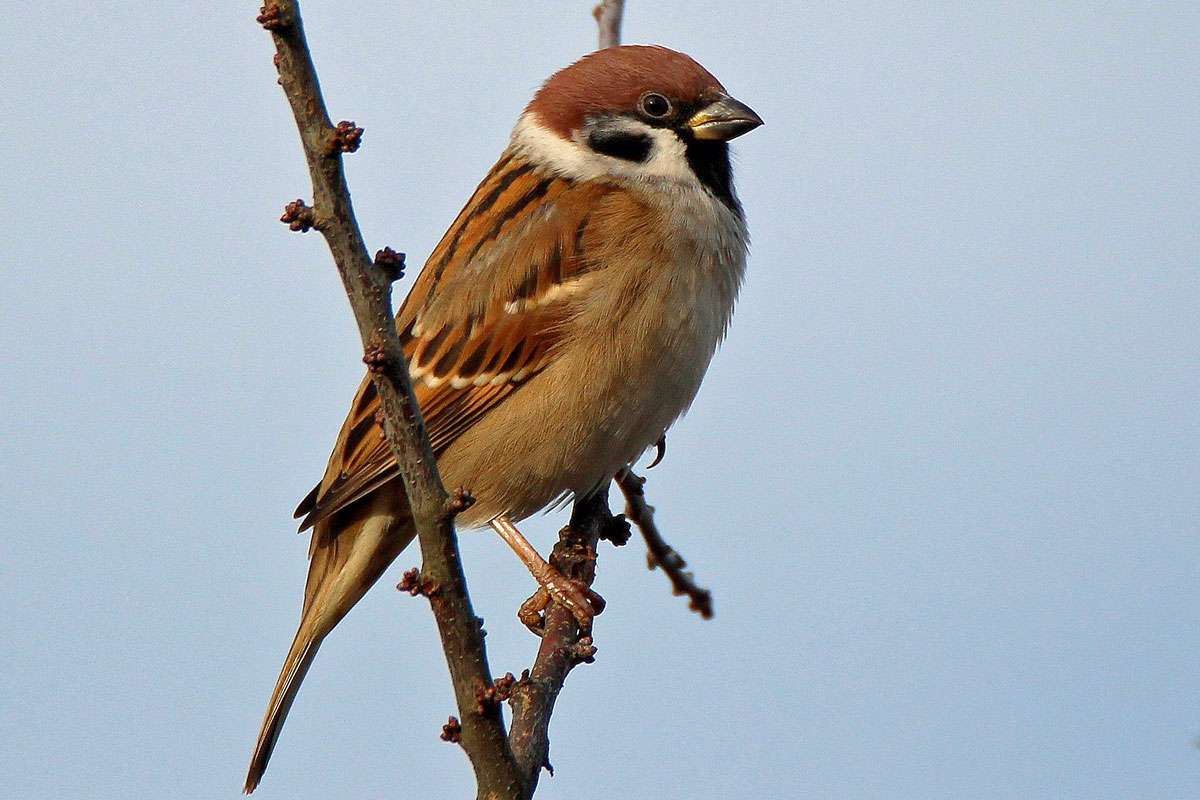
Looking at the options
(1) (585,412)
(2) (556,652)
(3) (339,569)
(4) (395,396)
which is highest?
(1) (585,412)

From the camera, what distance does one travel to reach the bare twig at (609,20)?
5398 millimetres

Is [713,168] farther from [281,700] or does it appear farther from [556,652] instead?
[281,700]

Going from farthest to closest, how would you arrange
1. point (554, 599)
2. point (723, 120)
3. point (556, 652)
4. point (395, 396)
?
point (723, 120) → point (554, 599) → point (556, 652) → point (395, 396)

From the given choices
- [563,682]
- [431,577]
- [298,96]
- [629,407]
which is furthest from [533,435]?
[298,96]

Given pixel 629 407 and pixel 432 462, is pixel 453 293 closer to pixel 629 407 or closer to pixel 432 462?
pixel 629 407

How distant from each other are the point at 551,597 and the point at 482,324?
35.0 inches

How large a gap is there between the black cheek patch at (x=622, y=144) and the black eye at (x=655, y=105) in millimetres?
79

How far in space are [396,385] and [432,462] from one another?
0.51 feet

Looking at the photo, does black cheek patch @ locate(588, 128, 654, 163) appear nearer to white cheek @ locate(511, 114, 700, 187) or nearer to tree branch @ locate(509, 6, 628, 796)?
white cheek @ locate(511, 114, 700, 187)

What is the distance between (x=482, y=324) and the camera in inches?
171

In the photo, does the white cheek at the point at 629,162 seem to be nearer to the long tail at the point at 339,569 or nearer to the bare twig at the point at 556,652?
the bare twig at the point at 556,652

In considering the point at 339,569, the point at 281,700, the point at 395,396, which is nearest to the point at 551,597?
the point at 339,569

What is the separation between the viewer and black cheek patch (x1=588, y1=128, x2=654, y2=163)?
4.68 metres

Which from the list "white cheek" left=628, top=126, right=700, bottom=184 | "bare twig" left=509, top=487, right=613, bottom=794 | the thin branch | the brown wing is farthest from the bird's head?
the thin branch
